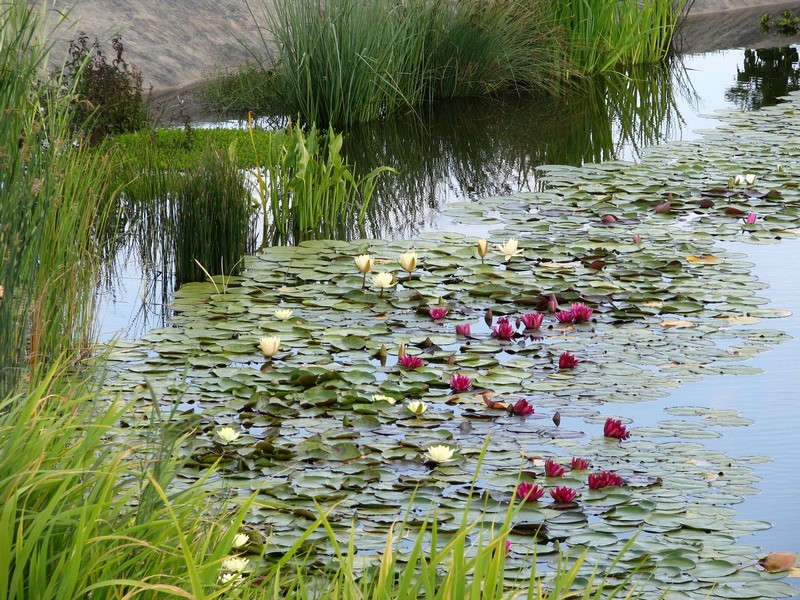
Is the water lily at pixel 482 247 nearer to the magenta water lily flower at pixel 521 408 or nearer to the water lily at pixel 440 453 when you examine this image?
the magenta water lily flower at pixel 521 408

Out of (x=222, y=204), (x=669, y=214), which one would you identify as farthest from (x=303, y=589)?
(x=669, y=214)

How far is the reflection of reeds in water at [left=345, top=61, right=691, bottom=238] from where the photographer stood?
7.16 m

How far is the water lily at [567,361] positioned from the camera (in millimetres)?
4164

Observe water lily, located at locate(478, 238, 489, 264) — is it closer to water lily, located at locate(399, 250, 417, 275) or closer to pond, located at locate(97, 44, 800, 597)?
pond, located at locate(97, 44, 800, 597)

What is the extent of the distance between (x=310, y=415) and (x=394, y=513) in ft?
2.52

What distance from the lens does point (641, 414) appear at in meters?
3.88

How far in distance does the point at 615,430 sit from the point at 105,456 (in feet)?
5.59

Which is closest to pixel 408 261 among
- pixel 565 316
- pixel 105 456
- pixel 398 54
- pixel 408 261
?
pixel 408 261

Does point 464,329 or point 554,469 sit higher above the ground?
point 464,329

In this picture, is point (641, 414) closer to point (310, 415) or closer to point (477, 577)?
point (310, 415)

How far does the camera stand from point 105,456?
8.00 feet

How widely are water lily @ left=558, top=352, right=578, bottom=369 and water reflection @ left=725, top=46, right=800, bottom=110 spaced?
258 inches

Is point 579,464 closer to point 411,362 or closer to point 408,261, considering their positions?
point 411,362

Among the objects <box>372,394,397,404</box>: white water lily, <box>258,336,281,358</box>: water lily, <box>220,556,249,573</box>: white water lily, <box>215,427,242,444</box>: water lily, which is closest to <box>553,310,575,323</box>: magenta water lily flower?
<box>372,394,397,404</box>: white water lily
